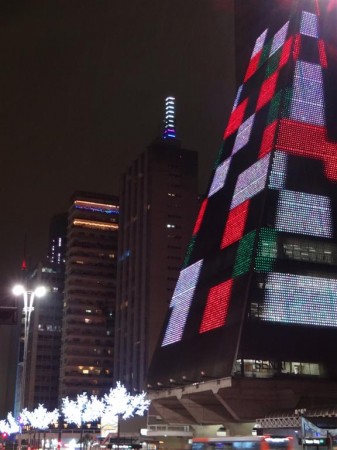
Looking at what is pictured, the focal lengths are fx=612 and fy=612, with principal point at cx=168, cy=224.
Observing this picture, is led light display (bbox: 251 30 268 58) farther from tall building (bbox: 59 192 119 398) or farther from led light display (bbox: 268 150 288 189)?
tall building (bbox: 59 192 119 398)

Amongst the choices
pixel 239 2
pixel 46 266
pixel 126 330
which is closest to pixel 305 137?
pixel 239 2

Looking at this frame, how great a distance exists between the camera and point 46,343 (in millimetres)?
163250

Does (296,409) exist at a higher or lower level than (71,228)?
lower

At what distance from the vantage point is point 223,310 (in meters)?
55.3

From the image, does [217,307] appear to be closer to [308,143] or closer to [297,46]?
[308,143]

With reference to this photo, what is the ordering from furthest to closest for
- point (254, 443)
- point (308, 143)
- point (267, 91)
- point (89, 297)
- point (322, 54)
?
point (89, 297) → point (267, 91) → point (322, 54) → point (308, 143) → point (254, 443)

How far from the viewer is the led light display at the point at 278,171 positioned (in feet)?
191

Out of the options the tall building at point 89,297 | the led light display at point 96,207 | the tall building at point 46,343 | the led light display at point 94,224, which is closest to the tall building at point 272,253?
the tall building at point 89,297

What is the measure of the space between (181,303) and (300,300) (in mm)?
15693

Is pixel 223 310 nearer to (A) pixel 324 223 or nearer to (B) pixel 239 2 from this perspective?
(A) pixel 324 223

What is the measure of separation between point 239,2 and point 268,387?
6579cm

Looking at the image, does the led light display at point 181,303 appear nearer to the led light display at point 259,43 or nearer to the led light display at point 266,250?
the led light display at point 266,250

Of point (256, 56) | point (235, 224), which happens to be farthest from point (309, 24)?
point (235, 224)

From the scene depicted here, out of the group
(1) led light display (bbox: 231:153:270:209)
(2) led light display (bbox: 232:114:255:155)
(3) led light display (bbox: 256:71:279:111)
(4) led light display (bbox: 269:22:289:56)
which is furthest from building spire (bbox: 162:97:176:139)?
(1) led light display (bbox: 231:153:270:209)
